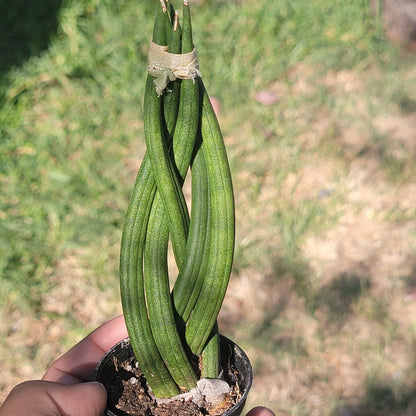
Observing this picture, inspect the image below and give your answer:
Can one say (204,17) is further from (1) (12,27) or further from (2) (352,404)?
(2) (352,404)

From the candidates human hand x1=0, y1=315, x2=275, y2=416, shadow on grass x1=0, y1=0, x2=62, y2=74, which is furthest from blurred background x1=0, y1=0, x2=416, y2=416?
human hand x1=0, y1=315, x2=275, y2=416

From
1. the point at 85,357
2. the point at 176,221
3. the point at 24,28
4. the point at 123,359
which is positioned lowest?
the point at 85,357

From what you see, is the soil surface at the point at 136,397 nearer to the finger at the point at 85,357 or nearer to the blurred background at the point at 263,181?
the finger at the point at 85,357

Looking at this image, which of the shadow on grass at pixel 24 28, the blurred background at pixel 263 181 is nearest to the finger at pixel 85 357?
the blurred background at pixel 263 181

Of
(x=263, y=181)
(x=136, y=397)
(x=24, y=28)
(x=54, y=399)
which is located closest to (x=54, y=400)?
(x=54, y=399)

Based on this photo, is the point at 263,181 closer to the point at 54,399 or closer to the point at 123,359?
the point at 123,359
